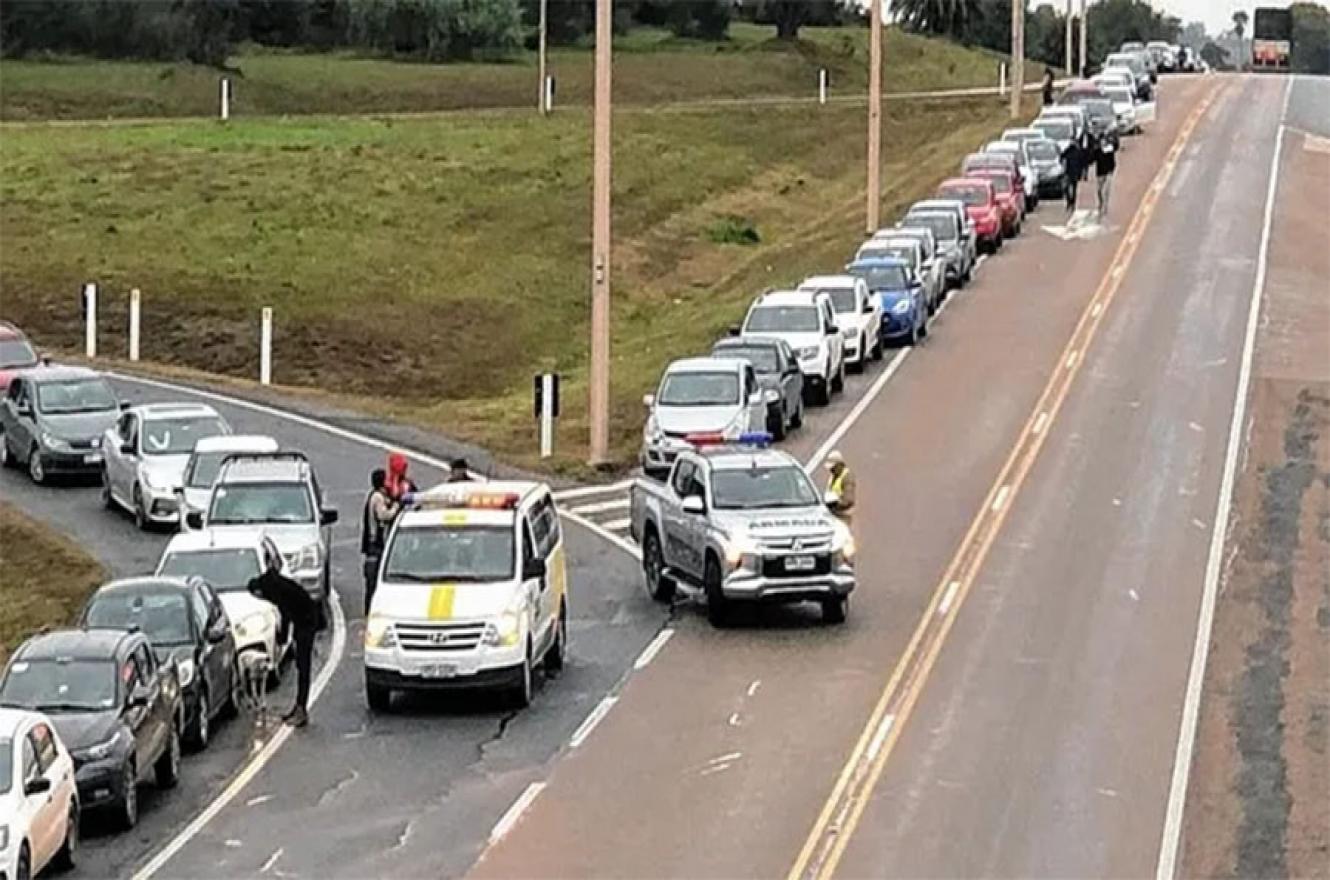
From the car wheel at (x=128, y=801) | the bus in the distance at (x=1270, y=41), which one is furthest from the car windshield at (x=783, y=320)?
the bus in the distance at (x=1270, y=41)

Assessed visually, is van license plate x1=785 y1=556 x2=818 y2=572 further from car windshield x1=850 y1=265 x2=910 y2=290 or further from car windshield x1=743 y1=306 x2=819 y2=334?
car windshield x1=850 y1=265 x2=910 y2=290

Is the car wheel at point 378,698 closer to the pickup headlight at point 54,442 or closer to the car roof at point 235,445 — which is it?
the car roof at point 235,445

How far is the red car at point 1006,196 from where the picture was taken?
65.6 meters

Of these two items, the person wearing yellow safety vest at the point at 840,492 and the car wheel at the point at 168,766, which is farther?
the person wearing yellow safety vest at the point at 840,492

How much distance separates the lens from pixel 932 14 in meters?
159

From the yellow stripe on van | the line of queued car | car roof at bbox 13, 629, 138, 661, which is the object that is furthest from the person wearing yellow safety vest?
car roof at bbox 13, 629, 138, 661

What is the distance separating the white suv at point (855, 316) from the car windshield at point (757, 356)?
15.8 feet

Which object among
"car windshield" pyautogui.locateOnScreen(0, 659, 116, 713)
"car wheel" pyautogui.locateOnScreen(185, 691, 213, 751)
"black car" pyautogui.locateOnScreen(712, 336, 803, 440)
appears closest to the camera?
"car windshield" pyautogui.locateOnScreen(0, 659, 116, 713)

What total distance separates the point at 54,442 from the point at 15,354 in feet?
22.9

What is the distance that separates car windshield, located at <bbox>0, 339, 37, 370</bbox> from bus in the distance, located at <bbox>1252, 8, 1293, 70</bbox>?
305 ft

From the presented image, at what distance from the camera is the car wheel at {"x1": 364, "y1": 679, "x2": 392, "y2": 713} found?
2842 cm

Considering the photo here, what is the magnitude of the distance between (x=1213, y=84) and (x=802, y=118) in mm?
25527

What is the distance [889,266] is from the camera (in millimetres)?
53219

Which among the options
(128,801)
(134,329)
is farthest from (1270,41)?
(128,801)
